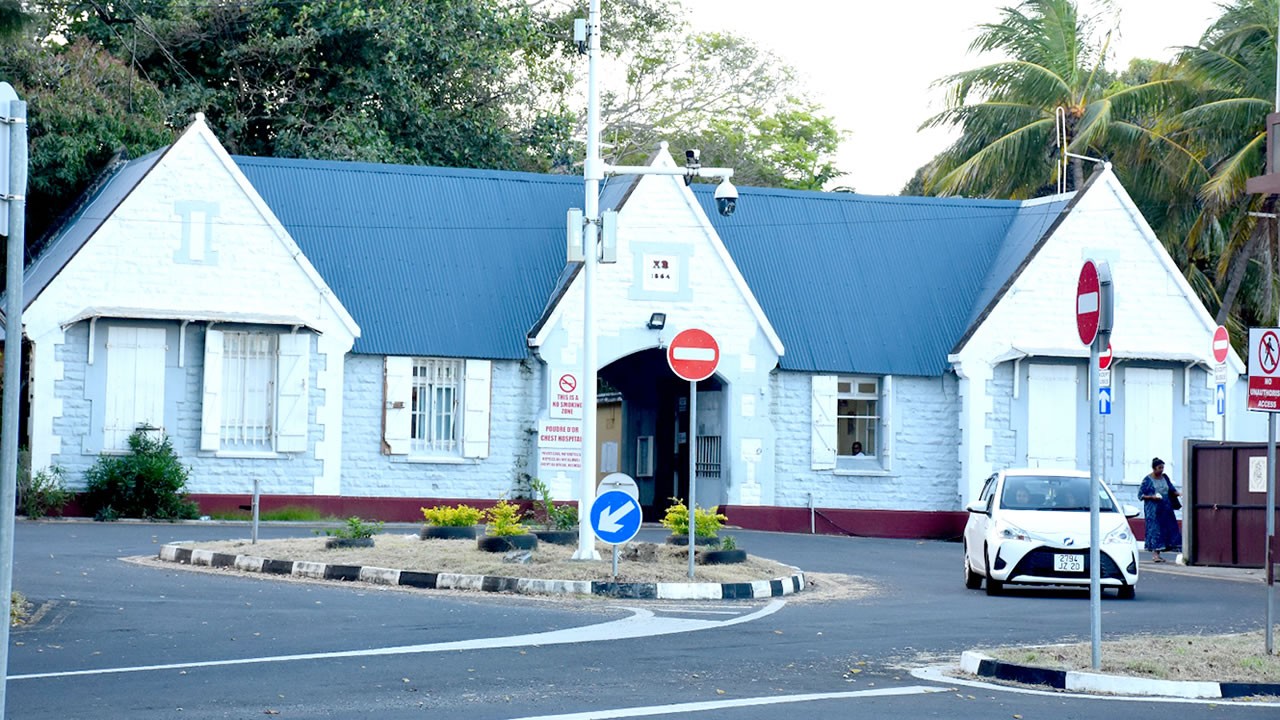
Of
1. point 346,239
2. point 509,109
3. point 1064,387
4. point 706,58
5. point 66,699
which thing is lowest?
point 66,699

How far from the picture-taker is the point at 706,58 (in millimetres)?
54750

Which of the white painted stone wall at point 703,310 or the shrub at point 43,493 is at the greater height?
the white painted stone wall at point 703,310

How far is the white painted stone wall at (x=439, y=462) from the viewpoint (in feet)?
102

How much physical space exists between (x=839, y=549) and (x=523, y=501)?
22.8ft

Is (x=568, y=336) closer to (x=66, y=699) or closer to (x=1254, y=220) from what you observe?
(x=1254, y=220)

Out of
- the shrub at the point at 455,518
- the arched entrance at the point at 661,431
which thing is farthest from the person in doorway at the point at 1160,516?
the shrub at the point at 455,518

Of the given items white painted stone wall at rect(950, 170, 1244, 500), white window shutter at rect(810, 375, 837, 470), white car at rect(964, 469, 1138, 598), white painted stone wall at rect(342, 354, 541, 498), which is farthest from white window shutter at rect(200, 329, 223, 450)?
white car at rect(964, 469, 1138, 598)

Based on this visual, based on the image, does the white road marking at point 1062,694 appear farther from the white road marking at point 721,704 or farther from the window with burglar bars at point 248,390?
the window with burglar bars at point 248,390

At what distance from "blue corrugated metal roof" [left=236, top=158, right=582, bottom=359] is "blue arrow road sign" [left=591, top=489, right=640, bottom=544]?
13803mm

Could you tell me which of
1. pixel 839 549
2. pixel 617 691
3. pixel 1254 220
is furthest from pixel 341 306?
pixel 617 691

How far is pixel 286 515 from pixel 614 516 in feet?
45.1

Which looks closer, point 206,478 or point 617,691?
point 617,691

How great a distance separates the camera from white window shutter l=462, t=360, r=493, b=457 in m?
31.6

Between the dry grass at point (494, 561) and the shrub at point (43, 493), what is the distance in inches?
274
